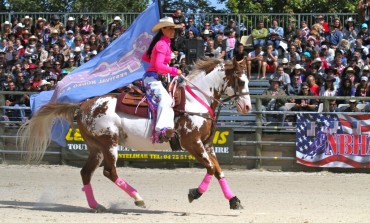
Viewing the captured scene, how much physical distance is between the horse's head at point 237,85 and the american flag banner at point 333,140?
17.3 feet

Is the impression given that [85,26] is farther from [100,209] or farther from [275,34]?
[100,209]

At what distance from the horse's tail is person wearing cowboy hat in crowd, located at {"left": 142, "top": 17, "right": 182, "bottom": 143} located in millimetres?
1321

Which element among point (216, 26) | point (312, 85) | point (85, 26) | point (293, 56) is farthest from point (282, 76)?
point (85, 26)

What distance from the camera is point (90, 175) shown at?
38.9 feet

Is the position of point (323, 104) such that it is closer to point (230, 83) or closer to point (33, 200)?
point (230, 83)

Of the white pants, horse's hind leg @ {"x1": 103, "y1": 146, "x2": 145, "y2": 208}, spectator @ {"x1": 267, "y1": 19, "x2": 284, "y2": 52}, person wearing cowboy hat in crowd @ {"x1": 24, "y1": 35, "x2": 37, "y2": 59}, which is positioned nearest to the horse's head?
the white pants

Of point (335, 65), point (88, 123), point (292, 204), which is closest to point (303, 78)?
point (335, 65)

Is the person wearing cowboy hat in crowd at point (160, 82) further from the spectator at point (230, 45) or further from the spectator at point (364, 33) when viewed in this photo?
the spectator at point (364, 33)

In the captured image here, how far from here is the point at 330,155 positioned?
1658 cm

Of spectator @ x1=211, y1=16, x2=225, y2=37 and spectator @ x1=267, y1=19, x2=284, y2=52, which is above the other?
spectator @ x1=211, y1=16, x2=225, y2=37

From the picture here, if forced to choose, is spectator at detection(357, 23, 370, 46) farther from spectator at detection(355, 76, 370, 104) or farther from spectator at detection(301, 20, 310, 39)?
spectator at detection(355, 76, 370, 104)

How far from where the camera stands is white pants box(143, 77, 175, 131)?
11148mm

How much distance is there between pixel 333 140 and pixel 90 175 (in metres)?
6.43

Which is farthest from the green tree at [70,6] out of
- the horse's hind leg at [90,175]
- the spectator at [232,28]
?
the horse's hind leg at [90,175]
